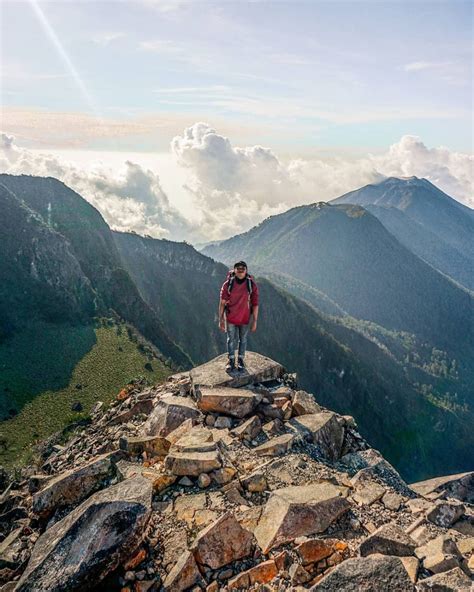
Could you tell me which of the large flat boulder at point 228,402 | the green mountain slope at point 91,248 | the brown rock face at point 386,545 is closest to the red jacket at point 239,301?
the large flat boulder at point 228,402

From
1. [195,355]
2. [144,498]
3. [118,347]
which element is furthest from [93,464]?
[195,355]

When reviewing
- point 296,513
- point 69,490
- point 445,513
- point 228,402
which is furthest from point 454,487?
point 69,490

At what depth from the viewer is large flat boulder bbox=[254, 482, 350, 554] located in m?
9.19

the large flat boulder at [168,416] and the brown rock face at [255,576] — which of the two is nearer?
the brown rock face at [255,576]

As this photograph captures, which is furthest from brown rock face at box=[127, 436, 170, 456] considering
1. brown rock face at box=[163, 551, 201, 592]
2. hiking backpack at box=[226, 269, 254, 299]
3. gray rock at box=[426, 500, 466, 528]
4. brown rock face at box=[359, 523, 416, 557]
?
gray rock at box=[426, 500, 466, 528]

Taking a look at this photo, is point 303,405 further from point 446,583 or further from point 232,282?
point 446,583

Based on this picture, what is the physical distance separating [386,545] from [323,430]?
6064 millimetres

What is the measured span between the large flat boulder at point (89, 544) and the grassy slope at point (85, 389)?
57087mm

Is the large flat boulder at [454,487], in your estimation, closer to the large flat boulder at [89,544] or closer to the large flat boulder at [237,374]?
the large flat boulder at [237,374]

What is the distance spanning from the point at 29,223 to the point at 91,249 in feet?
106

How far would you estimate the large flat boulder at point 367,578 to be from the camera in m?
7.20

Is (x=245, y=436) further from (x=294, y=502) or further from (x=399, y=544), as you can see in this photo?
(x=399, y=544)

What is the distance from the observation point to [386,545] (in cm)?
900

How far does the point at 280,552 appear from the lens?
8797 mm
